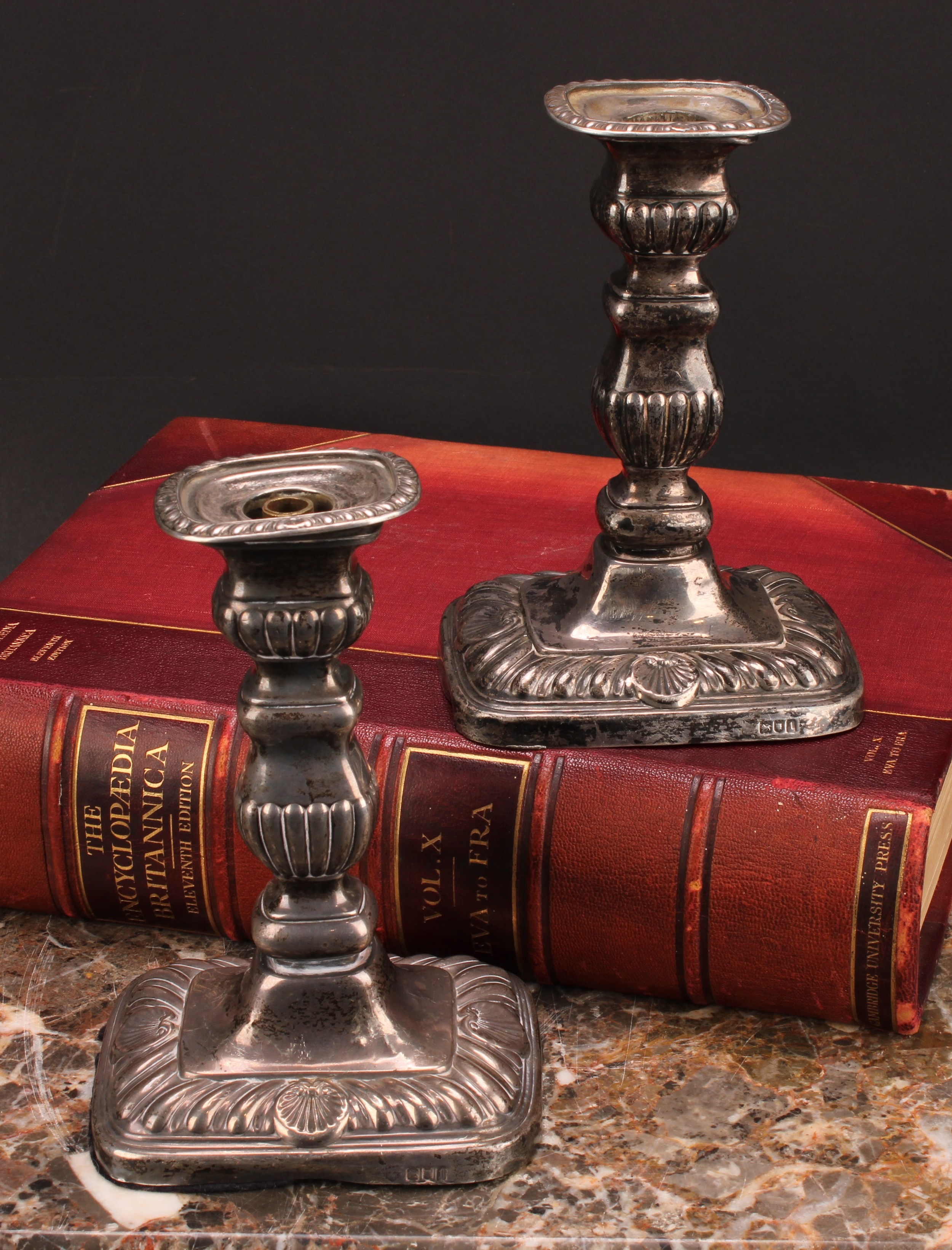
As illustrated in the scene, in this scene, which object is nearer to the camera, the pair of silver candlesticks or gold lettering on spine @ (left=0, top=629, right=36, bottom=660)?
the pair of silver candlesticks

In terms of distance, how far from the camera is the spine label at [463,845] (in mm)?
1344

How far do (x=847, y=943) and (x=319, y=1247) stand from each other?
17.7 inches

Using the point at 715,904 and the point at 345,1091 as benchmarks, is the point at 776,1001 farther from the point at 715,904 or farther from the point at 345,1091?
the point at 345,1091

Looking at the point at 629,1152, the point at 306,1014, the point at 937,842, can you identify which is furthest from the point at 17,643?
the point at 937,842

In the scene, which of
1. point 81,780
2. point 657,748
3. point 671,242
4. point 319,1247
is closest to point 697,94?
point 671,242

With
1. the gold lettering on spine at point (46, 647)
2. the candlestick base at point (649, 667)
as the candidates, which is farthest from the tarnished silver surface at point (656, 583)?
the gold lettering on spine at point (46, 647)

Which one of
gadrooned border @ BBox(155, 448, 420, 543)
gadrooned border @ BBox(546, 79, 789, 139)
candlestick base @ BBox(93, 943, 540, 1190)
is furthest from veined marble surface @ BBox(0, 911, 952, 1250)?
gadrooned border @ BBox(546, 79, 789, 139)

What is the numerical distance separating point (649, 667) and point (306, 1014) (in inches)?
15.1

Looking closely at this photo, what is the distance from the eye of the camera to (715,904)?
132cm

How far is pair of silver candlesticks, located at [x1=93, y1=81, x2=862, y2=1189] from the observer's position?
109 centimetres

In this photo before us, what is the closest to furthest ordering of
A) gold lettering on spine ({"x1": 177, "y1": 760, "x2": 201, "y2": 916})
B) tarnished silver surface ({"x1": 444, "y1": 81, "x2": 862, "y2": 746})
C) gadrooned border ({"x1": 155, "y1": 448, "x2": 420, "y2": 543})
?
gadrooned border ({"x1": 155, "y1": 448, "x2": 420, "y2": 543}) → tarnished silver surface ({"x1": 444, "y1": 81, "x2": 862, "y2": 746}) → gold lettering on spine ({"x1": 177, "y1": 760, "x2": 201, "y2": 916})

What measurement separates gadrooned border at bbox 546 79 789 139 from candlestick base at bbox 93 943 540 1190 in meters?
0.60

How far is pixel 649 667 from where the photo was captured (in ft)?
4.43

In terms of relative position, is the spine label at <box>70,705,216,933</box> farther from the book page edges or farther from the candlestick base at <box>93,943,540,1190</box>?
the book page edges
